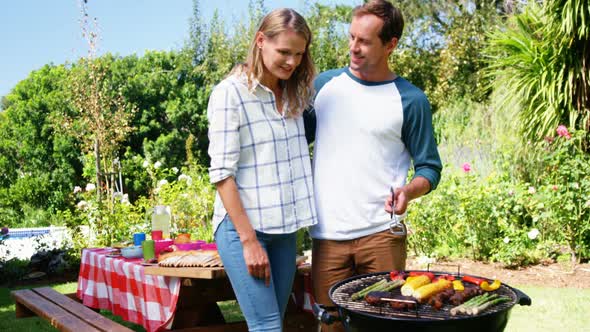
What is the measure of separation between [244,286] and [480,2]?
16147mm

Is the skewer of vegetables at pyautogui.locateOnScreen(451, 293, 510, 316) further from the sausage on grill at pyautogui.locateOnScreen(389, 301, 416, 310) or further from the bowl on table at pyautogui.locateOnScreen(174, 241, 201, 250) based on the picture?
the bowl on table at pyautogui.locateOnScreen(174, 241, 201, 250)

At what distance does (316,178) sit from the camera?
2.60m

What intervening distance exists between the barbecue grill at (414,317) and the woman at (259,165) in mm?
237

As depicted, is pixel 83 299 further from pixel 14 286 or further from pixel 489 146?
pixel 489 146

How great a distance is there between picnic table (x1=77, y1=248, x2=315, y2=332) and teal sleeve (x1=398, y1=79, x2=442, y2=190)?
3.30ft

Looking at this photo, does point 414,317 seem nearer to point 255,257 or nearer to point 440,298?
point 440,298

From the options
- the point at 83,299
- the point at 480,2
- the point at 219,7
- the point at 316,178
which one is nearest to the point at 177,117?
the point at 219,7

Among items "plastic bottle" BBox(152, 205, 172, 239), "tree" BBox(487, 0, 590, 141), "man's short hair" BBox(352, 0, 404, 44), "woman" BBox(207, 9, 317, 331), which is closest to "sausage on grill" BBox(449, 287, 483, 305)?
"woman" BBox(207, 9, 317, 331)

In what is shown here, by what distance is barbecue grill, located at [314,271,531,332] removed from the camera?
6.66 ft

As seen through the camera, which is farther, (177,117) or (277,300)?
(177,117)

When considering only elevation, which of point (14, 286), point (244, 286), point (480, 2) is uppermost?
point (480, 2)

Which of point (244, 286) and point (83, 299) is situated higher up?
point (244, 286)

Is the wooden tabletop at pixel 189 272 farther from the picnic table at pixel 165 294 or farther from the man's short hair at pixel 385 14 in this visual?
the man's short hair at pixel 385 14

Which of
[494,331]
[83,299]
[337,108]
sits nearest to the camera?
[494,331]
